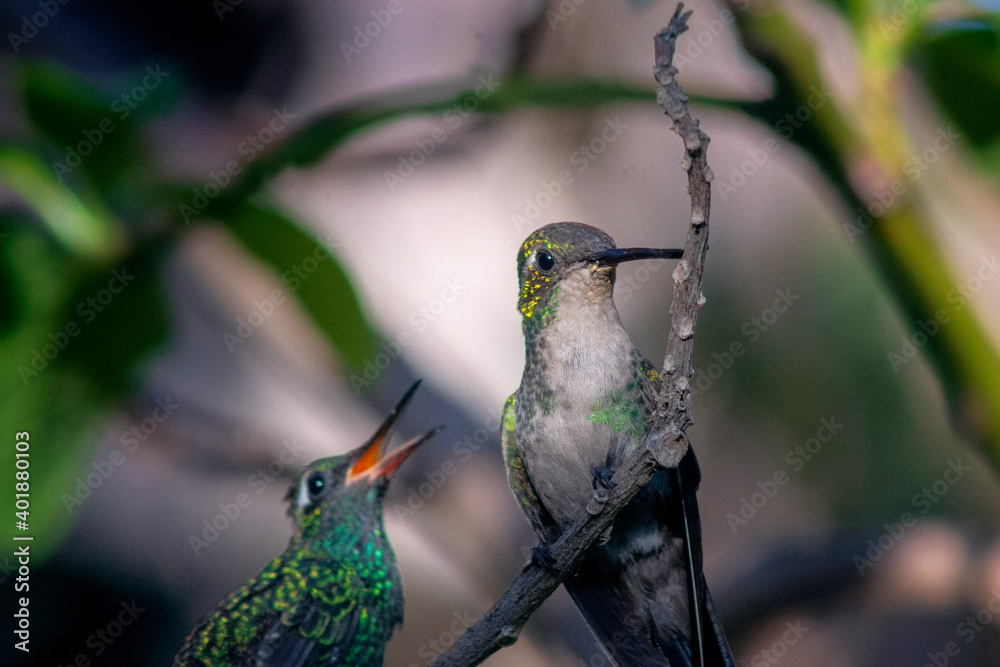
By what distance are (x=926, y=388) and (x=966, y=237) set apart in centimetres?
65

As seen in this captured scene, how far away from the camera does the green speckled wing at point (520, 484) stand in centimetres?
183

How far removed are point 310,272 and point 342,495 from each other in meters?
0.78

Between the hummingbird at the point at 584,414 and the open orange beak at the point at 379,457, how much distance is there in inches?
9.5

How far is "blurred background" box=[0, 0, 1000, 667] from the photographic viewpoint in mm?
2811

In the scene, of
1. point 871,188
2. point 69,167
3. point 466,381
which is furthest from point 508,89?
point 466,381

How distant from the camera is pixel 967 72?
6.09ft

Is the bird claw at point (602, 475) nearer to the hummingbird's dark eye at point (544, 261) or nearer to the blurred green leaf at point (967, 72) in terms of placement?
the hummingbird's dark eye at point (544, 261)

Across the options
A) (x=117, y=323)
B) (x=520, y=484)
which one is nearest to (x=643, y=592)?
(x=520, y=484)

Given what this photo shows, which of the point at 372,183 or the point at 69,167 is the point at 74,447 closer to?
the point at 69,167

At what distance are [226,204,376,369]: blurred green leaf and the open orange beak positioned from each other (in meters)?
0.19

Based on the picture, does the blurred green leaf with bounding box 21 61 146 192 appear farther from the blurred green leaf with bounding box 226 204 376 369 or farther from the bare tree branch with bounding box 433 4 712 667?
the bare tree branch with bounding box 433 4 712 667

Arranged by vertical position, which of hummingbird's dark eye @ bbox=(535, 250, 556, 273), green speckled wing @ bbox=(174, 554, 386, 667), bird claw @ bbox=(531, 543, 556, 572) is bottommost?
green speckled wing @ bbox=(174, 554, 386, 667)

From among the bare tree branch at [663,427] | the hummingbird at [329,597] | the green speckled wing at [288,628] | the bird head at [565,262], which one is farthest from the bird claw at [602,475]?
the green speckled wing at [288,628]

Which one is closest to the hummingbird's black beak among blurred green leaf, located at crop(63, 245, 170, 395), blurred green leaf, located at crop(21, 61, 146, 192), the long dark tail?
the long dark tail
